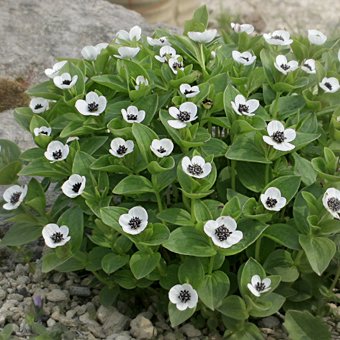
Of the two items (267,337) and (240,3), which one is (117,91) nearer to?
(267,337)

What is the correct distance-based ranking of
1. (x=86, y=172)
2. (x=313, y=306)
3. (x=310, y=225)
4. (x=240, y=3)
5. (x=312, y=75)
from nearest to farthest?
(x=310, y=225) < (x=86, y=172) < (x=313, y=306) < (x=312, y=75) < (x=240, y=3)

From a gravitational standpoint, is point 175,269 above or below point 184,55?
below

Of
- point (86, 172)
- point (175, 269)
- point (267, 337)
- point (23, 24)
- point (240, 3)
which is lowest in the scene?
point (240, 3)

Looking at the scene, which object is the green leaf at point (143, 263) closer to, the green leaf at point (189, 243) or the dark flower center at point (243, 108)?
the green leaf at point (189, 243)

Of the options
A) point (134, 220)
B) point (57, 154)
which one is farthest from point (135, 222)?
point (57, 154)

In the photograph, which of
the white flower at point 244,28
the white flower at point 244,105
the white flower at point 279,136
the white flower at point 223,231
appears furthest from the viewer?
the white flower at point 244,28

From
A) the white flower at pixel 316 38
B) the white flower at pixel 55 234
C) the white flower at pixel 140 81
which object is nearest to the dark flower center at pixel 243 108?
the white flower at pixel 140 81

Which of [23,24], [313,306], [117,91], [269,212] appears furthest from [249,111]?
[23,24]
